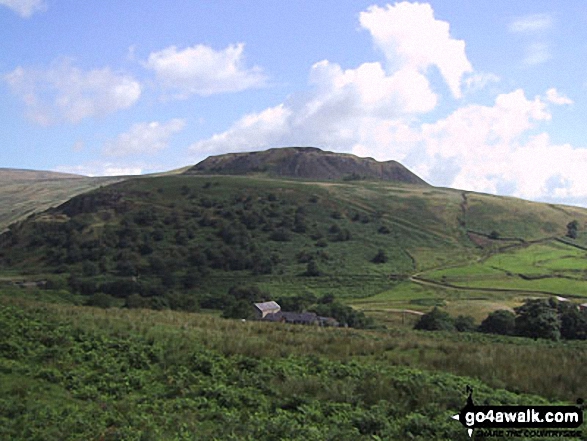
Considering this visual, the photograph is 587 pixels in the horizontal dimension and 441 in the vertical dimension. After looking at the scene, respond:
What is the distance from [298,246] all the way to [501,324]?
60.9 metres

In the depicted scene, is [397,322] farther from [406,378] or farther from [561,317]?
[406,378]

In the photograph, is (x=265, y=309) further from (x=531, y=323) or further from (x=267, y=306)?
(x=531, y=323)

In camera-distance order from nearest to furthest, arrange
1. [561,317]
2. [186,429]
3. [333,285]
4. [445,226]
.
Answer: [186,429]
[561,317]
[333,285]
[445,226]

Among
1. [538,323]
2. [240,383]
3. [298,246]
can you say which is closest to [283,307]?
[298,246]

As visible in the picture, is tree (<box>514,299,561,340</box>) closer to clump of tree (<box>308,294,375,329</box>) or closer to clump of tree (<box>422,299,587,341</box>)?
clump of tree (<box>422,299,587,341</box>)

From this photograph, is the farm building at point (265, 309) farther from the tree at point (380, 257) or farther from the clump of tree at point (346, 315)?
the tree at point (380, 257)

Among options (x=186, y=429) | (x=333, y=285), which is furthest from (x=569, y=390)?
(x=333, y=285)

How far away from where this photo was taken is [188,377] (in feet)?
42.3

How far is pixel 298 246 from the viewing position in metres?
117

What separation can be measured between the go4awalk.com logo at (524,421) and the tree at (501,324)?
55.1 metres

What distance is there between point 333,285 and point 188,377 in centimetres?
8428

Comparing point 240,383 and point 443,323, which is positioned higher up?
point 240,383

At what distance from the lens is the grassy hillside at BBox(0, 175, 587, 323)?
9112cm

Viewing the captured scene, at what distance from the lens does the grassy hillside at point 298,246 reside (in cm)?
9112
